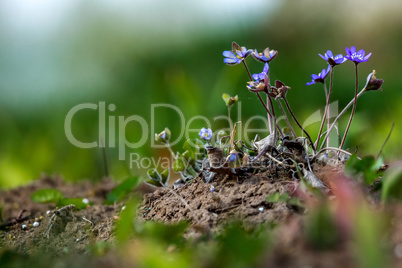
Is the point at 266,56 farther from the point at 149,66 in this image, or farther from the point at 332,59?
the point at 149,66

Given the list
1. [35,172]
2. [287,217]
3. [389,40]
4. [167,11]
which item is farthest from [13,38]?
[287,217]

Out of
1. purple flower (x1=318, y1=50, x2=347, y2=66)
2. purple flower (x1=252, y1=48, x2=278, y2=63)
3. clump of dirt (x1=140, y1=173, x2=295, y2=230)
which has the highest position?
purple flower (x1=252, y1=48, x2=278, y2=63)

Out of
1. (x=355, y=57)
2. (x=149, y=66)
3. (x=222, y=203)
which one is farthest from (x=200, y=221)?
(x=149, y=66)

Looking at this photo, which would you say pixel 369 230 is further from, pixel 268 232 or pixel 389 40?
pixel 389 40

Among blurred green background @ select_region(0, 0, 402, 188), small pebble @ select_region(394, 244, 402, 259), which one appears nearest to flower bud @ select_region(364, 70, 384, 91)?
small pebble @ select_region(394, 244, 402, 259)

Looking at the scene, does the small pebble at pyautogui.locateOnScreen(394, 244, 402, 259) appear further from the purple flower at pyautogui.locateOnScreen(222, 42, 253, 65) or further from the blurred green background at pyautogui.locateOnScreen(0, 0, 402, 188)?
the blurred green background at pyautogui.locateOnScreen(0, 0, 402, 188)

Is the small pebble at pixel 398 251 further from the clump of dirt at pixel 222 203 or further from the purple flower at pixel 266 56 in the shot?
the purple flower at pixel 266 56

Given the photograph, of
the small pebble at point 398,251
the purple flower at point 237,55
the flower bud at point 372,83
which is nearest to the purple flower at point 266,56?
the purple flower at point 237,55
